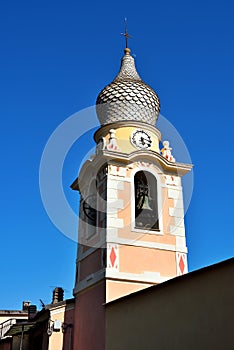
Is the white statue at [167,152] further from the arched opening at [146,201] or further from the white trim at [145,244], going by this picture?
the white trim at [145,244]

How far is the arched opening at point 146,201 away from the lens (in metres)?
13.2

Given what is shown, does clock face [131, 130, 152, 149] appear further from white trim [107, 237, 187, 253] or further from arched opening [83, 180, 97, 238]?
white trim [107, 237, 187, 253]

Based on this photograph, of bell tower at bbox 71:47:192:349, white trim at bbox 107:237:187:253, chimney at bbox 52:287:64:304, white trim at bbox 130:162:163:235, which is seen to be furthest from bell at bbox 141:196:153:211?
chimney at bbox 52:287:64:304

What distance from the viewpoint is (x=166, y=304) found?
904 centimetres

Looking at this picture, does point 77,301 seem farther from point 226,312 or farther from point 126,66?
point 126,66

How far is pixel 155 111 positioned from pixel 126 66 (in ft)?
7.57

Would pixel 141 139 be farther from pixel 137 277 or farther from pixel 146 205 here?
pixel 137 277

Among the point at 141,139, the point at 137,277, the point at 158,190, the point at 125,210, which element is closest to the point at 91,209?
the point at 125,210

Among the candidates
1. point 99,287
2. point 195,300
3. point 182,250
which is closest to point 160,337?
point 195,300

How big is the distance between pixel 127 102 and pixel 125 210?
391 cm

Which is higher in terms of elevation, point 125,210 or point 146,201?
point 146,201

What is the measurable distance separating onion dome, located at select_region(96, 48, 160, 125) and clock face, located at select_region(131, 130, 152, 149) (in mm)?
520

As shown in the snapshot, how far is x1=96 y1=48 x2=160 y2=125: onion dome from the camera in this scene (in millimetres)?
15047

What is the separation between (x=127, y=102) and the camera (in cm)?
1510
